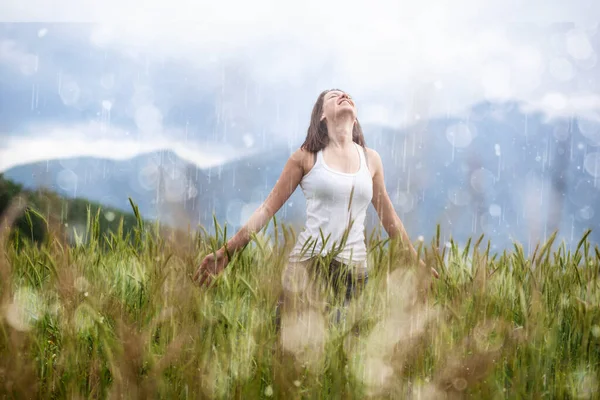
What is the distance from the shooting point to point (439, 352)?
1.61 m

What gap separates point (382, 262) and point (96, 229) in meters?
1.15

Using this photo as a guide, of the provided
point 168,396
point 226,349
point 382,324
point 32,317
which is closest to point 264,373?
point 226,349

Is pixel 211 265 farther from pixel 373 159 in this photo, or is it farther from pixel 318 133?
pixel 373 159

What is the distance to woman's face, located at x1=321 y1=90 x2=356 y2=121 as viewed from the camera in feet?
8.19

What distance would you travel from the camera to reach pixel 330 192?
2.39 metres

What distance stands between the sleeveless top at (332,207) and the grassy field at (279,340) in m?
0.29

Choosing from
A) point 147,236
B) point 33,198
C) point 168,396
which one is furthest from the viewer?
point 33,198

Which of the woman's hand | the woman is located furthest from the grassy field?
the woman

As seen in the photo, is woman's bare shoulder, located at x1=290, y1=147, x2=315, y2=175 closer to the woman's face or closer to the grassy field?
the woman's face

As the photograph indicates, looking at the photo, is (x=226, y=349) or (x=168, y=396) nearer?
(x=168, y=396)

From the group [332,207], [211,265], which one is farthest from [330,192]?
[211,265]

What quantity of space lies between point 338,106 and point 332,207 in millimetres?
480

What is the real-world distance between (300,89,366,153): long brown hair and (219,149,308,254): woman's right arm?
0.07m

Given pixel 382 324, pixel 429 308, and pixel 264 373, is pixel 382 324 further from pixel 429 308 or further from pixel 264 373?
pixel 264 373
